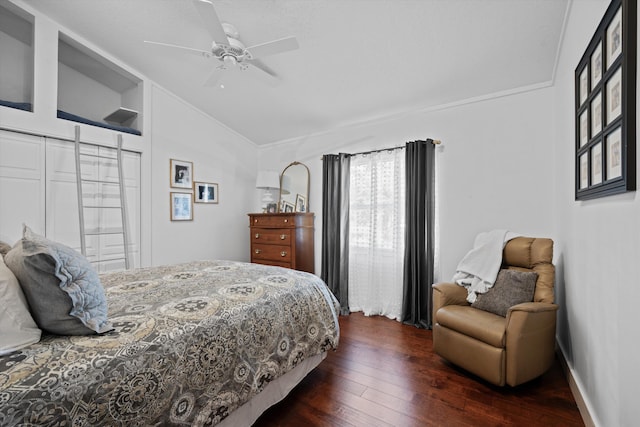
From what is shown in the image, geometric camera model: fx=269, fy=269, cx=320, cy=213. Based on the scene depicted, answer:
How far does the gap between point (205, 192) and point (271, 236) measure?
1.21 meters

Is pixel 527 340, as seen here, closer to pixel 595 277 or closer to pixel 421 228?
pixel 595 277

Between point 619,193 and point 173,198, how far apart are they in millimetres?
4070

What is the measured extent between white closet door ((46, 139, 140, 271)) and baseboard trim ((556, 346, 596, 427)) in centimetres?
414

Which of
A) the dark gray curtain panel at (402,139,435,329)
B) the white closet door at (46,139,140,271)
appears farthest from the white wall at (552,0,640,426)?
the white closet door at (46,139,140,271)

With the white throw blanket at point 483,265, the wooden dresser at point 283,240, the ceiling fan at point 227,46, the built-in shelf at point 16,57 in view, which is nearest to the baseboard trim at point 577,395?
the white throw blanket at point 483,265

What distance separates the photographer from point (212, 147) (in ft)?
13.2

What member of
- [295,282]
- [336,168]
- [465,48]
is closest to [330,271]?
[336,168]

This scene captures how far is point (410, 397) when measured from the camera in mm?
1771

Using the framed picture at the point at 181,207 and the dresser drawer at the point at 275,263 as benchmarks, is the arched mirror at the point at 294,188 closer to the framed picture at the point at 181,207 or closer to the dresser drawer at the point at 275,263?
the dresser drawer at the point at 275,263

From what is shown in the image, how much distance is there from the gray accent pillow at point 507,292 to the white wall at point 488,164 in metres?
0.66

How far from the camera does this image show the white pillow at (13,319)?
874 millimetres

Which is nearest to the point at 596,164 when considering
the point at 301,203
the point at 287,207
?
the point at 301,203

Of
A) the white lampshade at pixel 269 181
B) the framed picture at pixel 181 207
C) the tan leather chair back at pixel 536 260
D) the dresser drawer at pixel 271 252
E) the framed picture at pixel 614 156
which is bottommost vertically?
the dresser drawer at pixel 271 252

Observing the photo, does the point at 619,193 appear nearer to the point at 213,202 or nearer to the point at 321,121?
the point at 321,121
